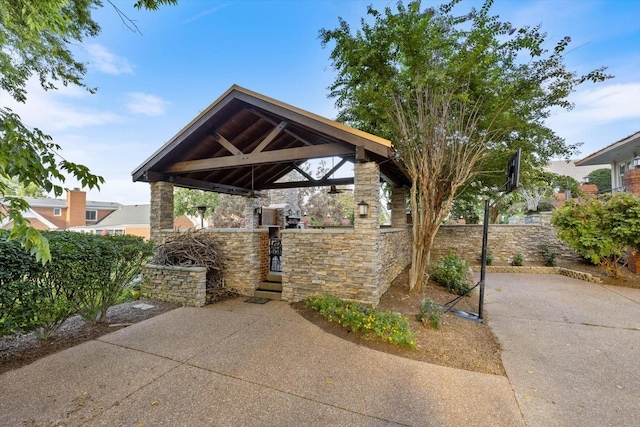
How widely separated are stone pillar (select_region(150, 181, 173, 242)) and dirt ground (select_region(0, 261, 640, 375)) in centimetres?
192

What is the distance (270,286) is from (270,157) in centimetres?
316

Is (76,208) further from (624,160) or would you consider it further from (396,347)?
(624,160)

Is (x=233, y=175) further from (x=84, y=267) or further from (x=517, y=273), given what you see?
(x=517, y=273)

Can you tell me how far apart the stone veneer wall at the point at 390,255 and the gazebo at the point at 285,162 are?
0.02 m

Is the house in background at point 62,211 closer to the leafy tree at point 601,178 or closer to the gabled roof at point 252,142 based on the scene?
the gabled roof at point 252,142

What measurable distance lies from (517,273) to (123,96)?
1703 centimetres

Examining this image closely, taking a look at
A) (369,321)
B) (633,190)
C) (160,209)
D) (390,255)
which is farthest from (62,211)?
(633,190)

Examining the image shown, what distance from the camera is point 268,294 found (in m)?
6.35

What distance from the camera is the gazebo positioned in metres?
5.41

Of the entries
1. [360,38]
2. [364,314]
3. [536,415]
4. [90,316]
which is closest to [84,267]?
[90,316]

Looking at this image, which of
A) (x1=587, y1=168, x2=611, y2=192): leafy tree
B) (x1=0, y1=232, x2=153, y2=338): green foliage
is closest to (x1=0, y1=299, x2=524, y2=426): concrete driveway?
(x1=0, y1=232, x2=153, y2=338): green foliage

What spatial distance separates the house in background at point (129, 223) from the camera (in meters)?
26.9

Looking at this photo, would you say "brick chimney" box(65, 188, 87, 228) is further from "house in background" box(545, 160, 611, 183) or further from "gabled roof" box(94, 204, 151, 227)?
"house in background" box(545, 160, 611, 183)

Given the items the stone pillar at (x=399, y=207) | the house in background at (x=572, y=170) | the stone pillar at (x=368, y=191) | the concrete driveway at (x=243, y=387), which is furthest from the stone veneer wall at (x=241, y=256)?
the house in background at (x=572, y=170)
